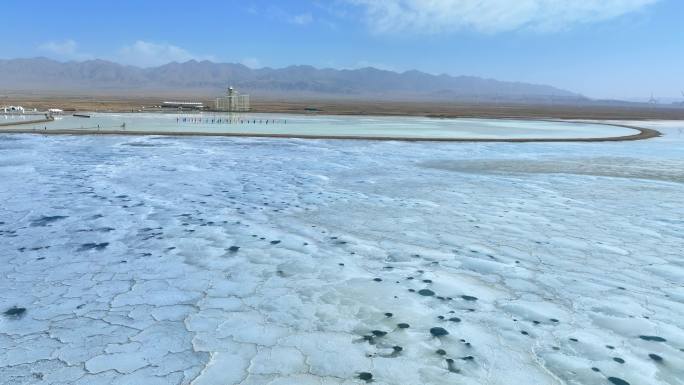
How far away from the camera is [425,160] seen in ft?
47.9

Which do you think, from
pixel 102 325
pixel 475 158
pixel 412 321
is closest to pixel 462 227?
pixel 412 321

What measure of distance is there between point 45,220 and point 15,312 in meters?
3.32

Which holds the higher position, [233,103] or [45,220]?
[233,103]

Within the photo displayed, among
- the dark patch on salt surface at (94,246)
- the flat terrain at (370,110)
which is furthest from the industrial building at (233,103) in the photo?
the dark patch on salt surface at (94,246)

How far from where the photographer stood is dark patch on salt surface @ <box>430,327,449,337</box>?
13.9 ft

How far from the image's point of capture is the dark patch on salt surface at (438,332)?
4250 millimetres

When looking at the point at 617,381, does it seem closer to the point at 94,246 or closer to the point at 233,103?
the point at 94,246

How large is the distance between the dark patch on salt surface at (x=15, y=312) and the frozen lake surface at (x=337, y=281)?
0.11 ft

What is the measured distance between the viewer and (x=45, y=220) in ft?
24.1

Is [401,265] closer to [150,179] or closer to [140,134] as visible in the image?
[150,179]

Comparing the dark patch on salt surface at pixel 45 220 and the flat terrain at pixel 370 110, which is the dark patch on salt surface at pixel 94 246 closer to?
the dark patch on salt surface at pixel 45 220

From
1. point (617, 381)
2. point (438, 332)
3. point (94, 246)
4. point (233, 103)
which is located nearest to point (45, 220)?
point (94, 246)

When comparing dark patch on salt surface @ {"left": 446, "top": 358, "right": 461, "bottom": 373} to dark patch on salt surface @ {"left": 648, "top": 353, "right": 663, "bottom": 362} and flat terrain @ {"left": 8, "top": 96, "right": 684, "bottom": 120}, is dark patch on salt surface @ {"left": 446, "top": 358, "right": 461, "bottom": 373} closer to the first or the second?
dark patch on salt surface @ {"left": 648, "top": 353, "right": 663, "bottom": 362}

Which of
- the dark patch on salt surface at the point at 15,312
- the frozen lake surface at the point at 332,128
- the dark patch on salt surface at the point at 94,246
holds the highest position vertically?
the frozen lake surface at the point at 332,128
